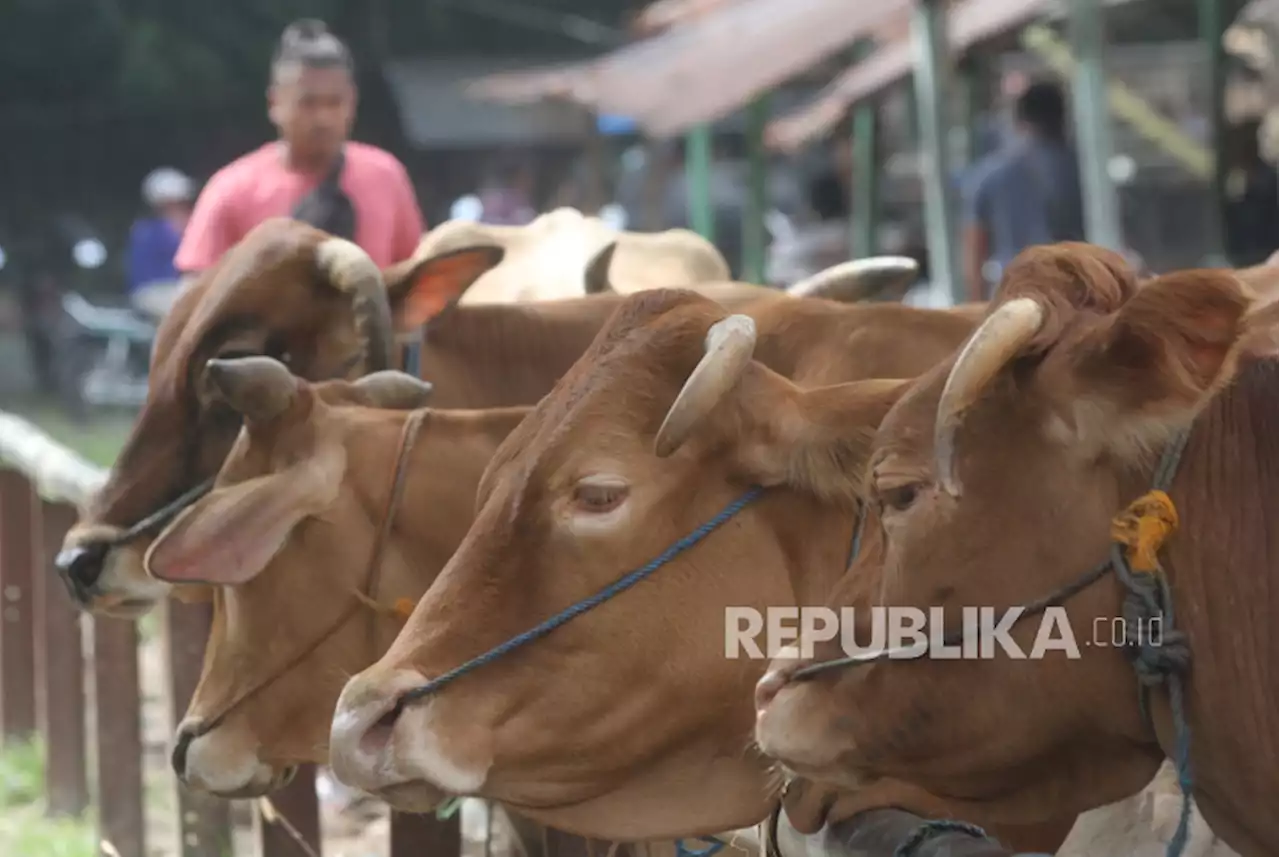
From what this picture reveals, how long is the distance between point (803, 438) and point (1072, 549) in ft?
1.63

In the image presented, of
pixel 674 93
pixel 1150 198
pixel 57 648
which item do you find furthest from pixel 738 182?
pixel 57 648

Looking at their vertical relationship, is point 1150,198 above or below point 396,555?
above

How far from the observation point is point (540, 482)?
8.72ft

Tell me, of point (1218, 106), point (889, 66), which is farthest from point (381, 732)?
point (889, 66)

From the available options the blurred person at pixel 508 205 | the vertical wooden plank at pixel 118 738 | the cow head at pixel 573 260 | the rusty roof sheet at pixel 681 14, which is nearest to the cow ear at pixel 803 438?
the cow head at pixel 573 260

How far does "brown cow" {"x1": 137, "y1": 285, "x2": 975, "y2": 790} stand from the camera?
3.28 m

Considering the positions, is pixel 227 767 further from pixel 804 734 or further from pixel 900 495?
pixel 900 495

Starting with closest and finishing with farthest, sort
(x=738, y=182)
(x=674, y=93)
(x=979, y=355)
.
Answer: (x=979, y=355), (x=674, y=93), (x=738, y=182)

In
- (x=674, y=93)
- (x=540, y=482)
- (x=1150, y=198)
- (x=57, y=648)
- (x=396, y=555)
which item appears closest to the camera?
(x=540, y=482)

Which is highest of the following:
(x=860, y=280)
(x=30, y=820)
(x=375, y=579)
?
(x=860, y=280)

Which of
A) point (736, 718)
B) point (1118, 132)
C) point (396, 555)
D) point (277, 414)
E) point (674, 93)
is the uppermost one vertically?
point (1118, 132)

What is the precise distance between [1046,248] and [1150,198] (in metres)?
13.7

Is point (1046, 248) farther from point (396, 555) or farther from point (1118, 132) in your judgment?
point (1118, 132)

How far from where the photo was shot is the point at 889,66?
41.9 ft
